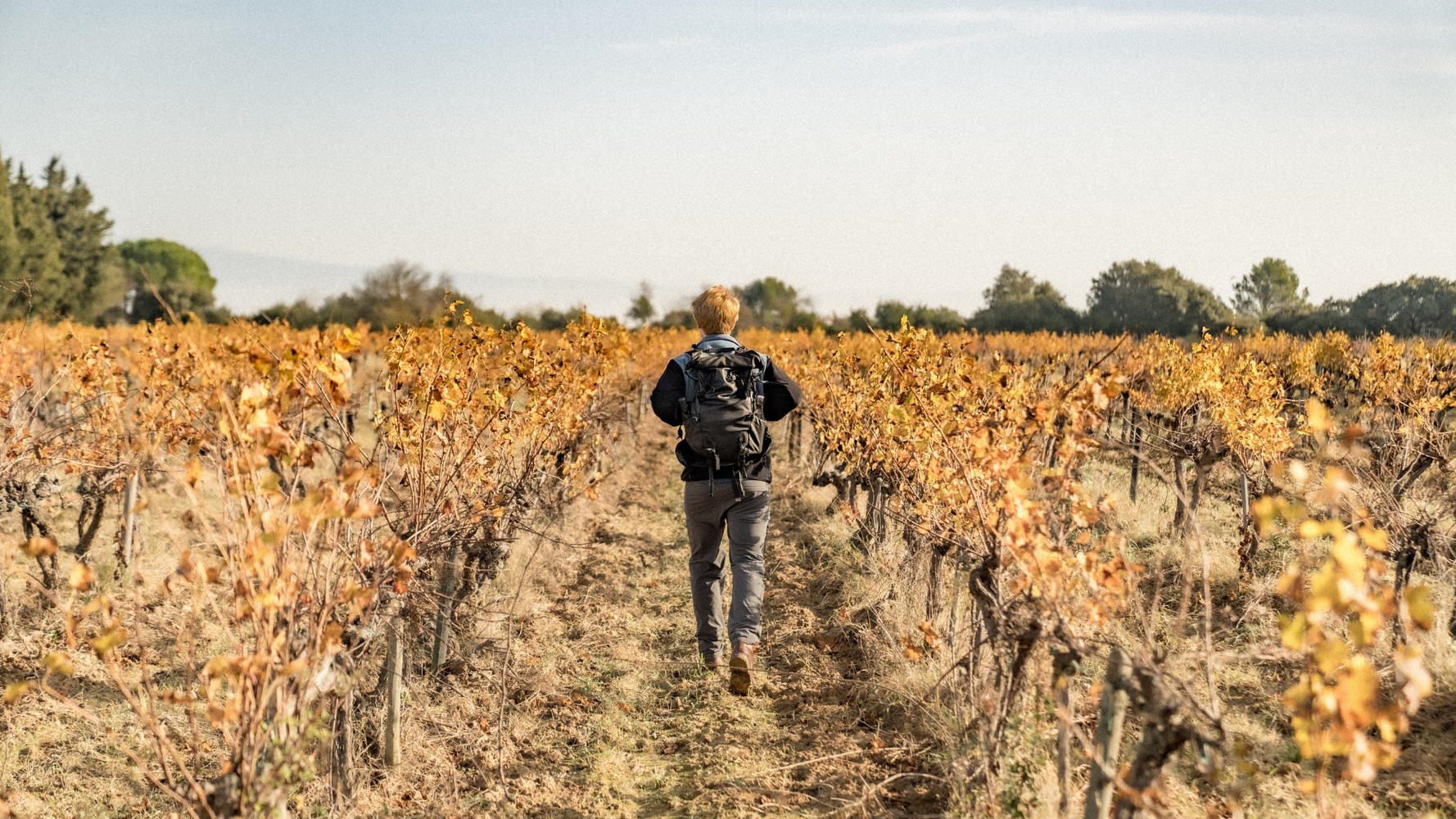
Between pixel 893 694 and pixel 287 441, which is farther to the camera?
pixel 893 694

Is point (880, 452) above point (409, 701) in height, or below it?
above

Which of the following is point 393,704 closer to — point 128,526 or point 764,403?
point 764,403

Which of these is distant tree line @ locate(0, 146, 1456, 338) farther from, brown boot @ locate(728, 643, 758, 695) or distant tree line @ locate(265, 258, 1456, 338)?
brown boot @ locate(728, 643, 758, 695)

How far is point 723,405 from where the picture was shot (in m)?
3.97

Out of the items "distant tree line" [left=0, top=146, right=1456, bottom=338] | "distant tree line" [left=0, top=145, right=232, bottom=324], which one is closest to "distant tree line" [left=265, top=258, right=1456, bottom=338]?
"distant tree line" [left=0, top=146, right=1456, bottom=338]

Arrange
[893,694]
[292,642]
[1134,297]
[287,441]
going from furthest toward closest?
[1134,297], [893,694], [292,642], [287,441]

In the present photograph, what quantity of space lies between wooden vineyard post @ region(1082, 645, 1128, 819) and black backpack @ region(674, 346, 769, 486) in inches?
76.1

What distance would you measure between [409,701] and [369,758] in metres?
0.44

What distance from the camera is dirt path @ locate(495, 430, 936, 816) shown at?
344 centimetres

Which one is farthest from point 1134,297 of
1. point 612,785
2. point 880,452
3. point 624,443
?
point 612,785

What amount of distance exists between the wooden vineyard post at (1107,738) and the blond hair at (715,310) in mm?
2330

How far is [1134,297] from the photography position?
39.6 meters

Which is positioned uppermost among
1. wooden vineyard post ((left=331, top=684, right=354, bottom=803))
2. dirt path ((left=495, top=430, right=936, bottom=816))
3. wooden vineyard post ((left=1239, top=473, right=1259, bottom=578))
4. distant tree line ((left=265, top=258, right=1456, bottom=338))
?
distant tree line ((left=265, top=258, right=1456, bottom=338))

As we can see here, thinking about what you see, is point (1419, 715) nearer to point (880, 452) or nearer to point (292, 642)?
point (880, 452)
